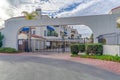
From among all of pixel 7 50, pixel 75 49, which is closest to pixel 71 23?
pixel 75 49

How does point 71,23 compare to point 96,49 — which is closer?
point 96,49

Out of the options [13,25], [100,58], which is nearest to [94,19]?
[100,58]

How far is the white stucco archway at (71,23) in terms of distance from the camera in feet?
95.6

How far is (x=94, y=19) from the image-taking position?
30.3 metres

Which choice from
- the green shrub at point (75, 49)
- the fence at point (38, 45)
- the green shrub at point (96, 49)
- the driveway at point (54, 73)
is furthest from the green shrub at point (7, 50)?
the driveway at point (54, 73)

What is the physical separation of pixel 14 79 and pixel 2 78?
2.38 ft

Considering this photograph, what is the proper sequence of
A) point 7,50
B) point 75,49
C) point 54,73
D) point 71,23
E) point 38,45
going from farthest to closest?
point 38,45 → point 7,50 → point 71,23 → point 75,49 → point 54,73

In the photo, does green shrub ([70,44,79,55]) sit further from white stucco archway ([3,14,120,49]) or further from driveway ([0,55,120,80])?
driveway ([0,55,120,80])

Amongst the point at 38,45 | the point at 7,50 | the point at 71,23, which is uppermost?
→ the point at 71,23

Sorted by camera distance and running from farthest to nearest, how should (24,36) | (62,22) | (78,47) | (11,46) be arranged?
1. (24,36)
2. (11,46)
3. (62,22)
4. (78,47)

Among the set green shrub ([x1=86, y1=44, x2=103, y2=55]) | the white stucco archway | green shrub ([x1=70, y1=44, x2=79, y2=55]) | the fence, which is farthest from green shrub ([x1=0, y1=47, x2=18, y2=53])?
green shrub ([x1=86, y1=44, x2=103, y2=55])

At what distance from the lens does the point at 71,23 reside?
32219mm

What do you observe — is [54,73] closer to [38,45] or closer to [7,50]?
[7,50]

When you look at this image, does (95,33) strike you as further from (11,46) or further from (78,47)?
(11,46)
